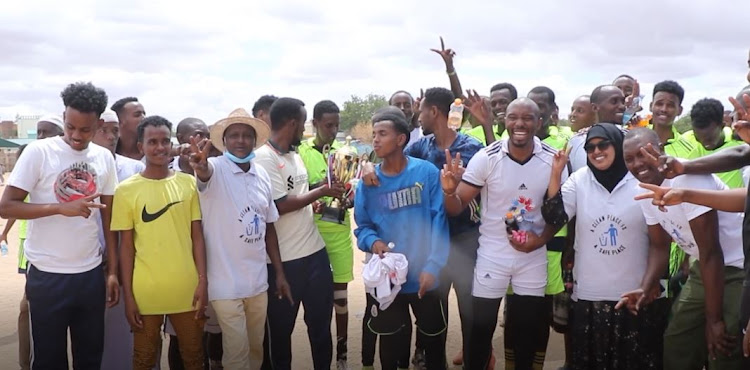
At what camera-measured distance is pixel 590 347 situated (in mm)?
4508

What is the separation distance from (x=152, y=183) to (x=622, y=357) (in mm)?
3403

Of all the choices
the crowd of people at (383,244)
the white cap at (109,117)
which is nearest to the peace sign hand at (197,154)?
the crowd of people at (383,244)

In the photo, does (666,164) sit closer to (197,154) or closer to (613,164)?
(613,164)

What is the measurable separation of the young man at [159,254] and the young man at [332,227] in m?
1.28

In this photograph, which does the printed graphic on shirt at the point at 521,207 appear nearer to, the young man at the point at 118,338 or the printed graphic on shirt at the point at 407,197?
the printed graphic on shirt at the point at 407,197

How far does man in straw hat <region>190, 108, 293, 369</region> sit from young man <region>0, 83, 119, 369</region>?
0.69 m

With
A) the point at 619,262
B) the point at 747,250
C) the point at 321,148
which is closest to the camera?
the point at 747,250

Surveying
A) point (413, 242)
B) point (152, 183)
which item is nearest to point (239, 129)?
point (152, 183)

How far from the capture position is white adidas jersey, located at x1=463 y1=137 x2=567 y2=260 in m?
4.73

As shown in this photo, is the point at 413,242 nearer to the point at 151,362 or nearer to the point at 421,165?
the point at 421,165

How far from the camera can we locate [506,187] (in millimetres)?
4734

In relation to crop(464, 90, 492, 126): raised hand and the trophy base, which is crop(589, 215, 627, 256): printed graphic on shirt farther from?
the trophy base

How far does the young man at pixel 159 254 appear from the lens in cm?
439

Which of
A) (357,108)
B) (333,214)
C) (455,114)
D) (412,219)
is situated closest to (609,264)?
(412,219)
